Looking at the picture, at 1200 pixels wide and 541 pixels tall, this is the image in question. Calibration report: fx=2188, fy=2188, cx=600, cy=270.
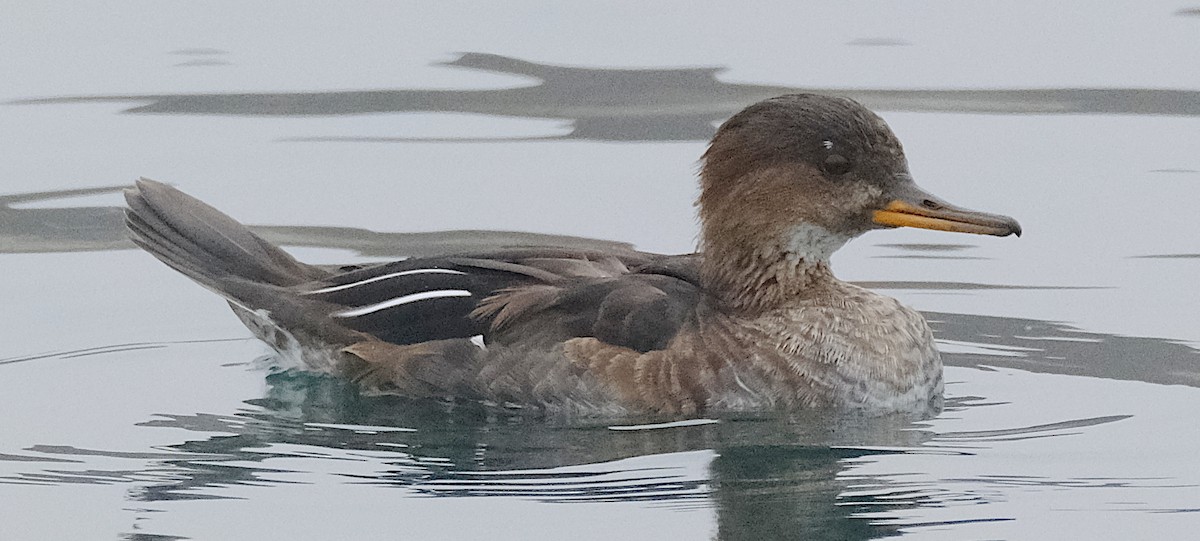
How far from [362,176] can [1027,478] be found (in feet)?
16.5

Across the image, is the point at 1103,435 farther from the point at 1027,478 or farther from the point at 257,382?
the point at 257,382

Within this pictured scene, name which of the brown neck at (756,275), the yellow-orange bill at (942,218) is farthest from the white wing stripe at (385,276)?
the yellow-orange bill at (942,218)

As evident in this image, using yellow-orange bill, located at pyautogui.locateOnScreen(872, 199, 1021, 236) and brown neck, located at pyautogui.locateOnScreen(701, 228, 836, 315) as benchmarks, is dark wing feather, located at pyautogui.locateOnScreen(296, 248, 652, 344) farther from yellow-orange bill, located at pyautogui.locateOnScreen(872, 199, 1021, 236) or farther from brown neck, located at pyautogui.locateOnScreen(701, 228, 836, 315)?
yellow-orange bill, located at pyautogui.locateOnScreen(872, 199, 1021, 236)

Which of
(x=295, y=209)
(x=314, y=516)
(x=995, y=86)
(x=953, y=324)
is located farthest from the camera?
(x=995, y=86)

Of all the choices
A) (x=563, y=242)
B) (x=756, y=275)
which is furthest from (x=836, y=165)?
(x=563, y=242)

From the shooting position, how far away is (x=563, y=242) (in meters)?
10.5

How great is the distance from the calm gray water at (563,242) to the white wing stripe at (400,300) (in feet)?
1.11

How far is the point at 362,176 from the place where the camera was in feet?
37.6

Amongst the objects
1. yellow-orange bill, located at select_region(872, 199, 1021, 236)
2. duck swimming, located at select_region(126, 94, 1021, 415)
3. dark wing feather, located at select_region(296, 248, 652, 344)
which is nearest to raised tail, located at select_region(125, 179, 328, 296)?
duck swimming, located at select_region(126, 94, 1021, 415)

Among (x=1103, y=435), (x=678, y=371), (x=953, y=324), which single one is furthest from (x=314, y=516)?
(x=953, y=324)

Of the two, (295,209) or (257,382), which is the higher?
(295,209)

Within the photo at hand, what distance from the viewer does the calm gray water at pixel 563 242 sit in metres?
7.18

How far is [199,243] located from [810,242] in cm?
246

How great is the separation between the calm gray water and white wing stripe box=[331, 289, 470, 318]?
34cm
